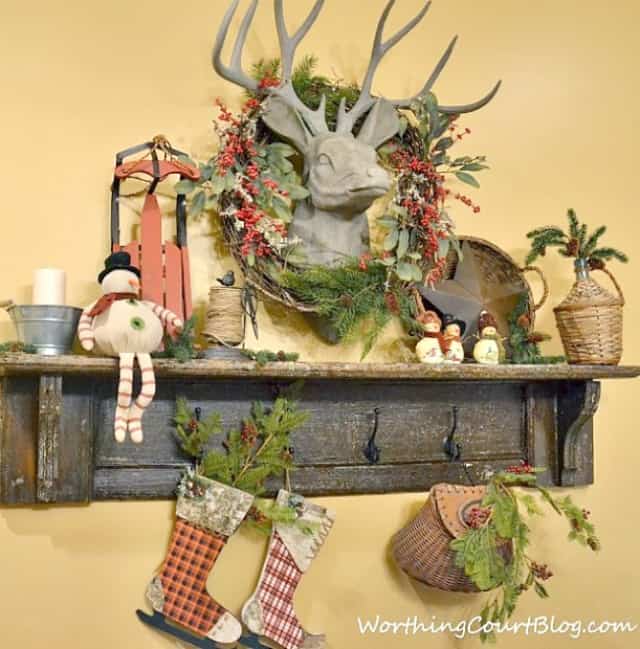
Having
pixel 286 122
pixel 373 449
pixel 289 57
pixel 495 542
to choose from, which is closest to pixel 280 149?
pixel 286 122

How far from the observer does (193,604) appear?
137 cm

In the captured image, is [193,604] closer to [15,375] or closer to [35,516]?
[35,516]

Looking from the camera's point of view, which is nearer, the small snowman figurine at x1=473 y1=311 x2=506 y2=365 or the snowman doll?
the snowman doll

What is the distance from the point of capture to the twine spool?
1.36 meters

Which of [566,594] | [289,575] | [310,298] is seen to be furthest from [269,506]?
[566,594]

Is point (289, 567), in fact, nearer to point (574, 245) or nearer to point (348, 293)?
point (348, 293)

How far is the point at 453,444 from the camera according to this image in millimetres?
1602

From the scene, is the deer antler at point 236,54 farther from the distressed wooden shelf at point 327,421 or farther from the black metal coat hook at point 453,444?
the black metal coat hook at point 453,444

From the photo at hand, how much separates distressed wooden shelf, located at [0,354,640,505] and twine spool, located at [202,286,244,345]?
0.07 meters

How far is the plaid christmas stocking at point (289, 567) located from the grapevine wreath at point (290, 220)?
0.32 metres

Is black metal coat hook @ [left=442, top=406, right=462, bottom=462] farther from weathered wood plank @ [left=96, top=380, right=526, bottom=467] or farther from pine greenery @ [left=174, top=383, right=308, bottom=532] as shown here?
pine greenery @ [left=174, top=383, right=308, bottom=532]

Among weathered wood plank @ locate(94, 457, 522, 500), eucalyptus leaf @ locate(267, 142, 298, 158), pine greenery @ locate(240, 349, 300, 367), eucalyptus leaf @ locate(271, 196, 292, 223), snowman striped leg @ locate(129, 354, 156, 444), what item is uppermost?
eucalyptus leaf @ locate(267, 142, 298, 158)

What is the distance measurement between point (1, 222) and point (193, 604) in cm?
77

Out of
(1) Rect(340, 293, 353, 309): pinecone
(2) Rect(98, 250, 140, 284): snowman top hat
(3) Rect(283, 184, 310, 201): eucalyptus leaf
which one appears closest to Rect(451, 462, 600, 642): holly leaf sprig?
(1) Rect(340, 293, 353, 309): pinecone
